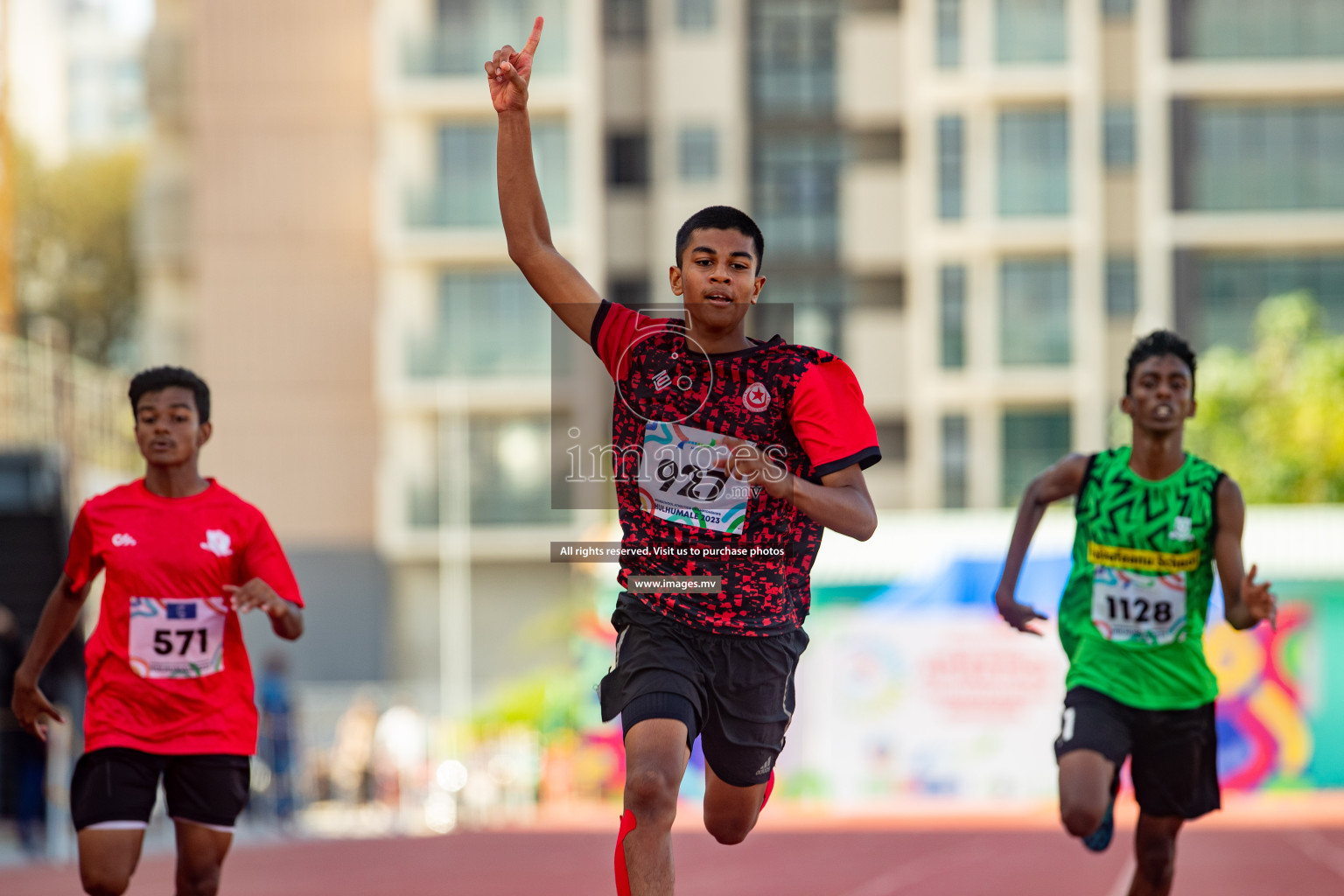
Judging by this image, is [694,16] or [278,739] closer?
[278,739]

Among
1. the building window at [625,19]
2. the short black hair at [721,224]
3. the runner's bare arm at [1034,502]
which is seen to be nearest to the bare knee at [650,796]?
the short black hair at [721,224]

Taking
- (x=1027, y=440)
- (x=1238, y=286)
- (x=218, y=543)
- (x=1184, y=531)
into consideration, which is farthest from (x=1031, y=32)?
(x=218, y=543)

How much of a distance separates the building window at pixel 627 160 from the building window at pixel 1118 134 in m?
9.32

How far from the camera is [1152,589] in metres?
6.76

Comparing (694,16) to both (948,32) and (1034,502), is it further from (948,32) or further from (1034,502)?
(1034,502)

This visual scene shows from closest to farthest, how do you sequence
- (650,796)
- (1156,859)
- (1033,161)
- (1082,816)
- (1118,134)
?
(650,796), (1082,816), (1156,859), (1033,161), (1118,134)

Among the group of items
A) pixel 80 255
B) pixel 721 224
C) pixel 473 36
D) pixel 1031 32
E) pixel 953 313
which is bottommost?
pixel 721 224

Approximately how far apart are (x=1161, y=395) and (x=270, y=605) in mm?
3092

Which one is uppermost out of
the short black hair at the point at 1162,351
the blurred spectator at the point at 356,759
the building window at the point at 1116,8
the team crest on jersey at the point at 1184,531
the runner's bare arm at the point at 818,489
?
the building window at the point at 1116,8

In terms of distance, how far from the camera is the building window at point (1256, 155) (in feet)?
126

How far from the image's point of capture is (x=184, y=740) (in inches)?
246

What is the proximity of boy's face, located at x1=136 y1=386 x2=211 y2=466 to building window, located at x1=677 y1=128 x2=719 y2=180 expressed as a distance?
34.4 metres

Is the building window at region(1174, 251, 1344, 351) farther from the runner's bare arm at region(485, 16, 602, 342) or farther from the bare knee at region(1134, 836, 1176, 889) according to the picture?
the runner's bare arm at region(485, 16, 602, 342)

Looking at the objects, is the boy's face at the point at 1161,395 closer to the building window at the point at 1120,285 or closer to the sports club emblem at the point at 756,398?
the sports club emblem at the point at 756,398
